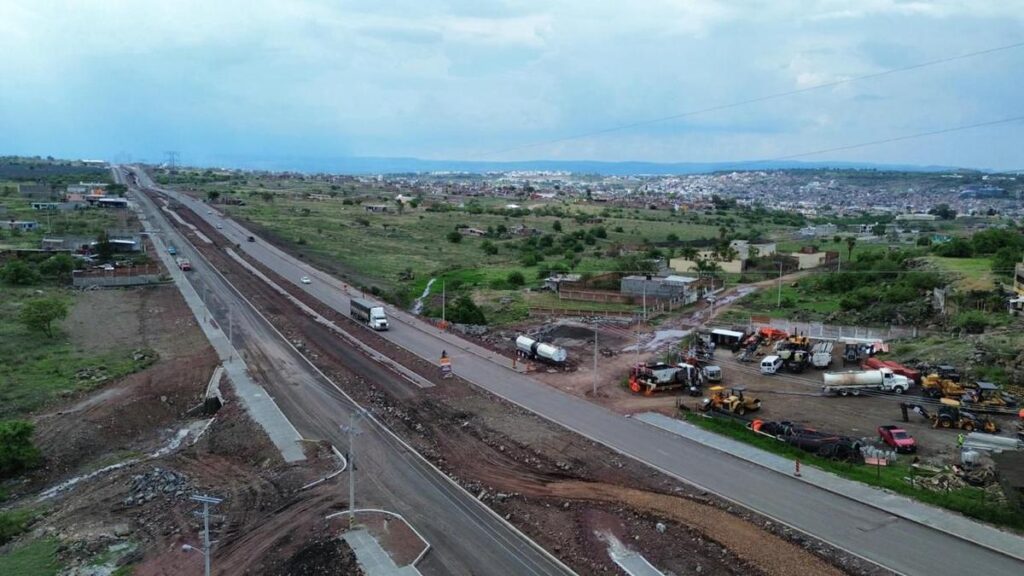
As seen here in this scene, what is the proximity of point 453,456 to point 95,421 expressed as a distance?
673 inches

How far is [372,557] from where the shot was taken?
20.7m

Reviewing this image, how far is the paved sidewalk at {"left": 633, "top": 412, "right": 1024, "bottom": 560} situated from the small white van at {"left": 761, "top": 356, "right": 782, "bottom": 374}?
10.9m

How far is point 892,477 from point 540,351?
68.7ft

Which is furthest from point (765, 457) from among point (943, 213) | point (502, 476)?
point (943, 213)

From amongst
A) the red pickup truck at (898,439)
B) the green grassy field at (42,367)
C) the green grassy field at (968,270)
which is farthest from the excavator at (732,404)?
the green grassy field at (968,270)

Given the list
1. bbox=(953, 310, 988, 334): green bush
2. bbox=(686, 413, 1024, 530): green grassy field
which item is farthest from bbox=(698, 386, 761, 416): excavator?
bbox=(953, 310, 988, 334): green bush

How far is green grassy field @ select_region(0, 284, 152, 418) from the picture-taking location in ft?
114

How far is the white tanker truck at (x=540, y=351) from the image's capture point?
4206cm

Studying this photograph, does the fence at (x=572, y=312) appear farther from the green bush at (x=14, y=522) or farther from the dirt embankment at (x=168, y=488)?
the green bush at (x=14, y=522)

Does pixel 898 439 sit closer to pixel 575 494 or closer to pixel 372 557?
pixel 575 494

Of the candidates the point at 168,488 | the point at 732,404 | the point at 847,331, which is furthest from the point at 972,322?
the point at 168,488

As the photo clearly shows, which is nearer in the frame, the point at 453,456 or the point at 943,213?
the point at 453,456

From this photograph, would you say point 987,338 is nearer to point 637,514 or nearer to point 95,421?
point 637,514

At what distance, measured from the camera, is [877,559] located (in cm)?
2053
